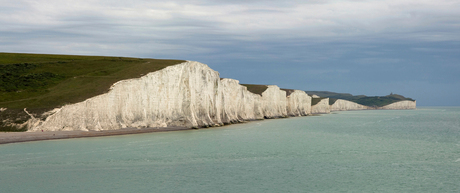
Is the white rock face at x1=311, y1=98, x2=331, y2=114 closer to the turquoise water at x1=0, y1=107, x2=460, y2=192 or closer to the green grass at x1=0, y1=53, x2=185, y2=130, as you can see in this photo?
the green grass at x1=0, y1=53, x2=185, y2=130

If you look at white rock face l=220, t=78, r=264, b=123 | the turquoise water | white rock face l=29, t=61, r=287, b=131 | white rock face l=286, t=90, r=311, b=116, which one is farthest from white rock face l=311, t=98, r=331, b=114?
the turquoise water

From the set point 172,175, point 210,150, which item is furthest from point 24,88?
point 172,175

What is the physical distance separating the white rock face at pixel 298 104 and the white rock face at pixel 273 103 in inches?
320

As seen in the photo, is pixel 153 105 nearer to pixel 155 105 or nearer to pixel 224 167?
pixel 155 105

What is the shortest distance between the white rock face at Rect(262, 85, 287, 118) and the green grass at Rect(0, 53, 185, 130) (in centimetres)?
5028

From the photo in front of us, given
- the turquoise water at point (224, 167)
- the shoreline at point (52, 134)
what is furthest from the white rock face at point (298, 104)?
the turquoise water at point (224, 167)

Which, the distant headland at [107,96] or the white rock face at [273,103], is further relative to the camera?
the white rock face at [273,103]

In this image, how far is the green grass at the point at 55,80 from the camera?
42656 mm

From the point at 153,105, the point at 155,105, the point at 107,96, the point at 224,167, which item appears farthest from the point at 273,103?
the point at 224,167

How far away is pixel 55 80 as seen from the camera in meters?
51.5

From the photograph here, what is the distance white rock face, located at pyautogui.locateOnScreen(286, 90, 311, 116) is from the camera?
122625mm

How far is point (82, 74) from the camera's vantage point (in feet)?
177

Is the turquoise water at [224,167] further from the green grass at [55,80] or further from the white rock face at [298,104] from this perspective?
the white rock face at [298,104]

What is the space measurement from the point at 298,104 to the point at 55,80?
90.5m
